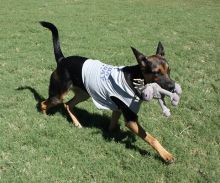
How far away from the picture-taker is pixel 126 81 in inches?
199

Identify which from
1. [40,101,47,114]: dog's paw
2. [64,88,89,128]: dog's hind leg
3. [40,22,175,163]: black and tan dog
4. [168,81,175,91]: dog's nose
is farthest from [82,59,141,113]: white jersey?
[40,101,47,114]: dog's paw

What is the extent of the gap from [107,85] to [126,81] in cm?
33

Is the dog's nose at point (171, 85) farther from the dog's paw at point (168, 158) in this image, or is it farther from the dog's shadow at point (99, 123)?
the dog's shadow at point (99, 123)

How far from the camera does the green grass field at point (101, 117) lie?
492cm

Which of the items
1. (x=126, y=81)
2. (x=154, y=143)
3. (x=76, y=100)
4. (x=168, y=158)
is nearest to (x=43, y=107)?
(x=76, y=100)

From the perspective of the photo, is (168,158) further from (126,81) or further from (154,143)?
(126,81)

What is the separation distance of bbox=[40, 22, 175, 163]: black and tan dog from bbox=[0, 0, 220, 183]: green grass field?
0.23m

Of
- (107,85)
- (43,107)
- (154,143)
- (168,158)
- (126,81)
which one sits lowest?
(43,107)

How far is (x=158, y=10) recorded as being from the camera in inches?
613

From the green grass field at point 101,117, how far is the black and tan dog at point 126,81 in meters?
0.23

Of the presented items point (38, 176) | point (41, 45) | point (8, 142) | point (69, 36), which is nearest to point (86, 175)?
point (38, 176)

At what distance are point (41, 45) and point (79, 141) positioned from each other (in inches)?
191

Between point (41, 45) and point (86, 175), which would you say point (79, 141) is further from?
point (41, 45)

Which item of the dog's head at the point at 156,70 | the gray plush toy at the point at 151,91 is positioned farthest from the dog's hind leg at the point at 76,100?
the dog's head at the point at 156,70
